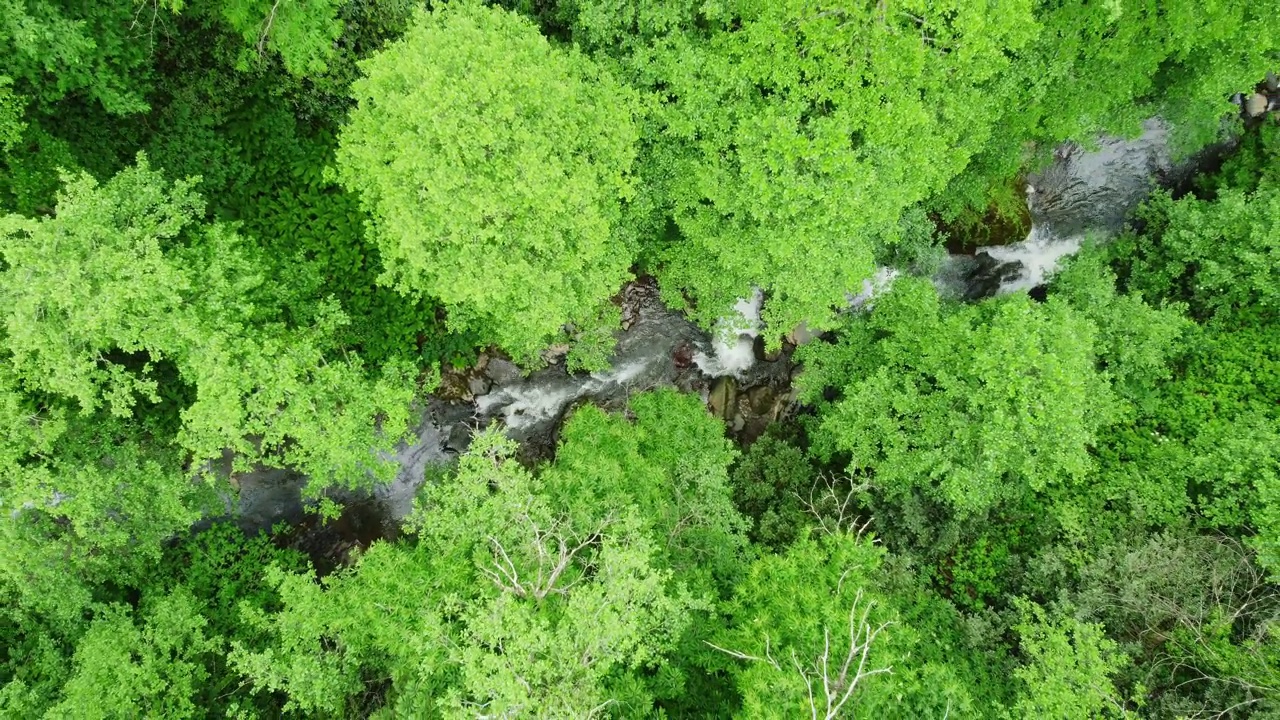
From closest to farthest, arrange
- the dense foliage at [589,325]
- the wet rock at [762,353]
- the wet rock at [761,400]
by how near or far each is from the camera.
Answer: the dense foliage at [589,325]
the wet rock at [761,400]
the wet rock at [762,353]

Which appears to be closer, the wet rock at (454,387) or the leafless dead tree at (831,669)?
the leafless dead tree at (831,669)

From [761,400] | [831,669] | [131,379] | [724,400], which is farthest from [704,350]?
[131,379]

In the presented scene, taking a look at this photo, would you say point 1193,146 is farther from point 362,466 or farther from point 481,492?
point 362,466

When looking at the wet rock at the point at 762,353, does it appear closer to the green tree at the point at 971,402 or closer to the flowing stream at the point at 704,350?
the flowing stream at the point at 704,350

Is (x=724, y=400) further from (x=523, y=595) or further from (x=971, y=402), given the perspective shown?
(x=523, y=595)

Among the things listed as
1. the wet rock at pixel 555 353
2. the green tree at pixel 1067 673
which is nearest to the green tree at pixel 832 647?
the green tree at pixel 1067 673

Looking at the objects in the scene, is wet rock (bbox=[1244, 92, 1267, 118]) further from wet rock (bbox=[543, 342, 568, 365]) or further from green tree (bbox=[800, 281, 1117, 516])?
wet rock (bbox=[543, 342, 568, 365])
